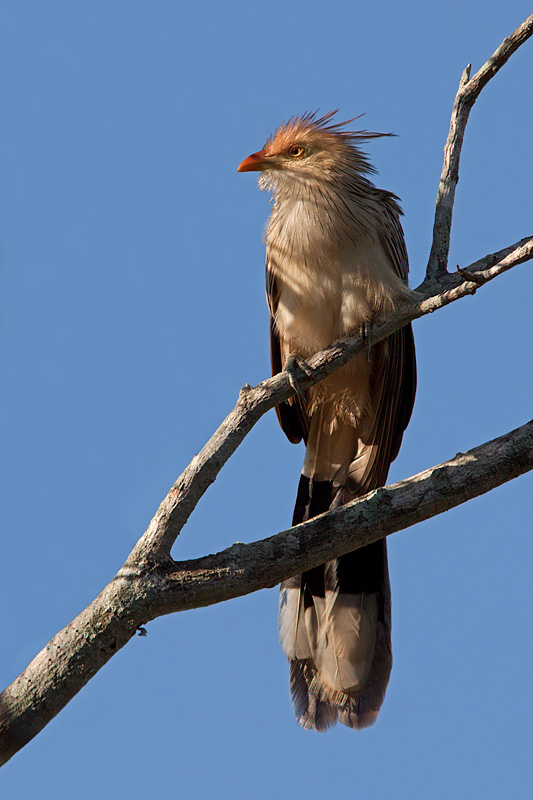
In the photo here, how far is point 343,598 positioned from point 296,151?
2.72 m

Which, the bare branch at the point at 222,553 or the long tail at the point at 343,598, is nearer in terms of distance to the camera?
the bare branch at the point at 222,553

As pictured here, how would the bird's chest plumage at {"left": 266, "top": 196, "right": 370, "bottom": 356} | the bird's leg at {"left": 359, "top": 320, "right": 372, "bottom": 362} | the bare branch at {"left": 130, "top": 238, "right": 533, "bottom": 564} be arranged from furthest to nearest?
the bird's chest plumage at {"left": 266, "top": 196, "right": 370, "bottom": 356}, the bird's leg at {"left": 359, "top": 320, "right": 372, "bottom": 362}, the bare branch at {"left": 130, "top": 238, "right": 533, "bottom": 564}

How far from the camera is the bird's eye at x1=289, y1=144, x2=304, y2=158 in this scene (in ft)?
15.7

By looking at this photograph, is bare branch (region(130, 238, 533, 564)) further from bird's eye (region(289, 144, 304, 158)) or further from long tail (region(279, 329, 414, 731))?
bird's eye (region(289, 144, 304, 158))

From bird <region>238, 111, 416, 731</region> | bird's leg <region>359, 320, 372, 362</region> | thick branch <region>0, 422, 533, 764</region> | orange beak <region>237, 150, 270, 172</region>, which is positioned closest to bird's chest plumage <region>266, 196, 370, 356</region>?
bird <region>238, 111, 416, 731</region>

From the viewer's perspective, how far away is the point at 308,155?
477cm

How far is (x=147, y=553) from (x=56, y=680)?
1.82 ft

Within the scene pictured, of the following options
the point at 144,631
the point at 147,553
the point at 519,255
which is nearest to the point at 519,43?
the point at 519,255

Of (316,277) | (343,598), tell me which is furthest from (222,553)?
(316,277)

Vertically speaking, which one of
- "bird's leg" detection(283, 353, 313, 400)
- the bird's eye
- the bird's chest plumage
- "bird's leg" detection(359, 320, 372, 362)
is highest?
the bird's eye

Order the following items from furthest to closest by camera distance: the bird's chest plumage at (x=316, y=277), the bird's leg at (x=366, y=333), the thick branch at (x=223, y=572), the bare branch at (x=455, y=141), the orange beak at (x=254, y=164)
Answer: the orange beak at (x=254, y=164) → the bird's chest plumage at (x=316, y=277) → the bird's leg at (x=366, y=333) → the bare branch at (x=455, y=141) → the thick branch at (x=223, y=572)

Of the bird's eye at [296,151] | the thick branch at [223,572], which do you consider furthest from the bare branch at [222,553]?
the bird's eye at [296,151]

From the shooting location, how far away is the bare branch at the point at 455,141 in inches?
138

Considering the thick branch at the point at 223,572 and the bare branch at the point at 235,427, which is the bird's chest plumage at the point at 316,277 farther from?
the thick branch at the point at 223,572
